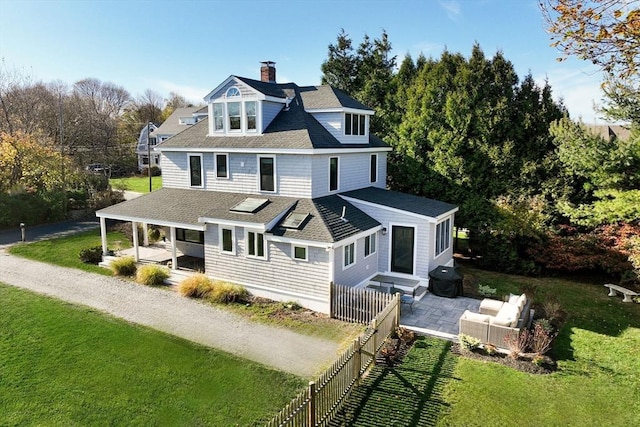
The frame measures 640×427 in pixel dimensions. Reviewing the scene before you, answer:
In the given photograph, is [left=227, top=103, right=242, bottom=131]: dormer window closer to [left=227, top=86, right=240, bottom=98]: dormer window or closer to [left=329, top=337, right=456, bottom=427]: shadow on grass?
[left=227, top=86, right=240, bottom=98]: dormer window

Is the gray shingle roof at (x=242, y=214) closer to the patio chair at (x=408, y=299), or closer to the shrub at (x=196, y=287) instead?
the shrub at (x=196, y=287)

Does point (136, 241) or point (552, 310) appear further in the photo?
point (136, 241)

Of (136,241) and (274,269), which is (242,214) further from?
(136,241)

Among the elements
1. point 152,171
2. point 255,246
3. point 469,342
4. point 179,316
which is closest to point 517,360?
point 469,342

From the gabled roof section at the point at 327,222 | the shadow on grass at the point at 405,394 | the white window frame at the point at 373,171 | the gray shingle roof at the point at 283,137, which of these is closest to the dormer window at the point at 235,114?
the gray shingle roof at the point at 283,137

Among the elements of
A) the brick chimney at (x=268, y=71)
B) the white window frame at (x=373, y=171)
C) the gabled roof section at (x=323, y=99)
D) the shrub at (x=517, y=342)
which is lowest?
the shrub at (x=517, y=342)

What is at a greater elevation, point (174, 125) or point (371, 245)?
point (174, 125)
